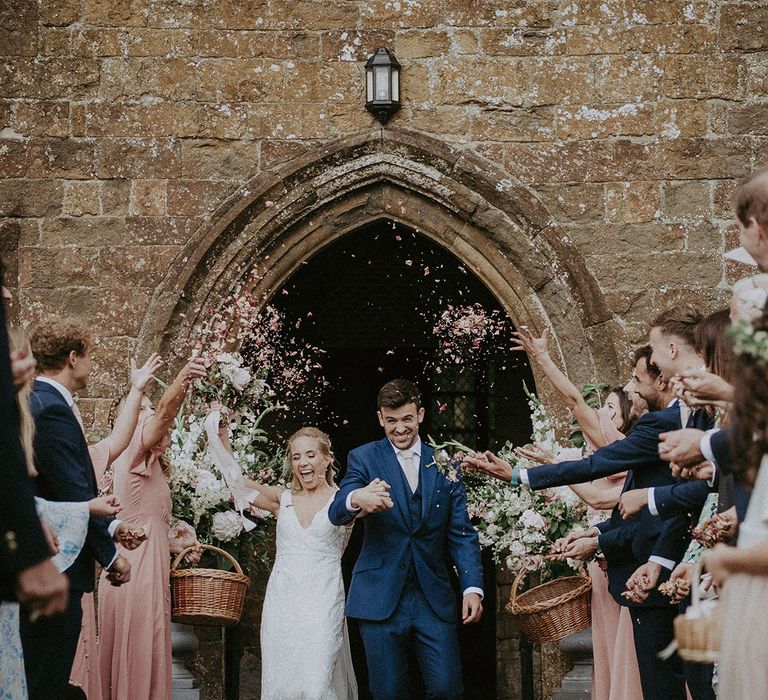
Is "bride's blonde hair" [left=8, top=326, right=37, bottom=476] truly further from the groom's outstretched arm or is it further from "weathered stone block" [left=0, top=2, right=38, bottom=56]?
"weathered stone block" [left=0, top=2, right=38, bottom=56]

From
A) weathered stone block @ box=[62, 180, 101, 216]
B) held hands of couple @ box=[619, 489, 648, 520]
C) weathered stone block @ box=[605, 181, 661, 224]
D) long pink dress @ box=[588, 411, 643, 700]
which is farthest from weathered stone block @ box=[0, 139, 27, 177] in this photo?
held hands of couple @ box=[619, 489, 648, 520]

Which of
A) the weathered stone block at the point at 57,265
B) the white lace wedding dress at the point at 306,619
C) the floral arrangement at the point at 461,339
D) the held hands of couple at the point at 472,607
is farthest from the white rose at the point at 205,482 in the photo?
the floral arrangement at the point at 461,339

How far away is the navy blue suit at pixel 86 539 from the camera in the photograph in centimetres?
382

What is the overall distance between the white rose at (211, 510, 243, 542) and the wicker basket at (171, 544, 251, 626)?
15.0 inches

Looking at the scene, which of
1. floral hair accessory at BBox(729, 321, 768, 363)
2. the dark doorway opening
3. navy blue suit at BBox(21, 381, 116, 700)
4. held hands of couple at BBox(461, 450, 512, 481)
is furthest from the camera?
the dark doorway opening

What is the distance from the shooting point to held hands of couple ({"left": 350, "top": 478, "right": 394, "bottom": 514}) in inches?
205

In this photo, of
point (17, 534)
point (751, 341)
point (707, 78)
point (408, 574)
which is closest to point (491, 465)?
point (408, 574)

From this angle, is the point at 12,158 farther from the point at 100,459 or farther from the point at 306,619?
the point at 306,619

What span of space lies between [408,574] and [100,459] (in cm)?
142

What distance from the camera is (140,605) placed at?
18.3 feet

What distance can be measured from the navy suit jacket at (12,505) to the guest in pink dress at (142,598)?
2845 mm

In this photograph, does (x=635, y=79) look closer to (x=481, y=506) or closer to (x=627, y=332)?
(x=627, y=332)

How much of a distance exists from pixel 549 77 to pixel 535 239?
37.2 inches

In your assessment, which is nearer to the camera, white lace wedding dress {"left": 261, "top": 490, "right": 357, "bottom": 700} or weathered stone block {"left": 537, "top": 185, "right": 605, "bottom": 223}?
white lace wedding dress {"left": 261, "top": 490, "right": 357, "bottom": 700}
